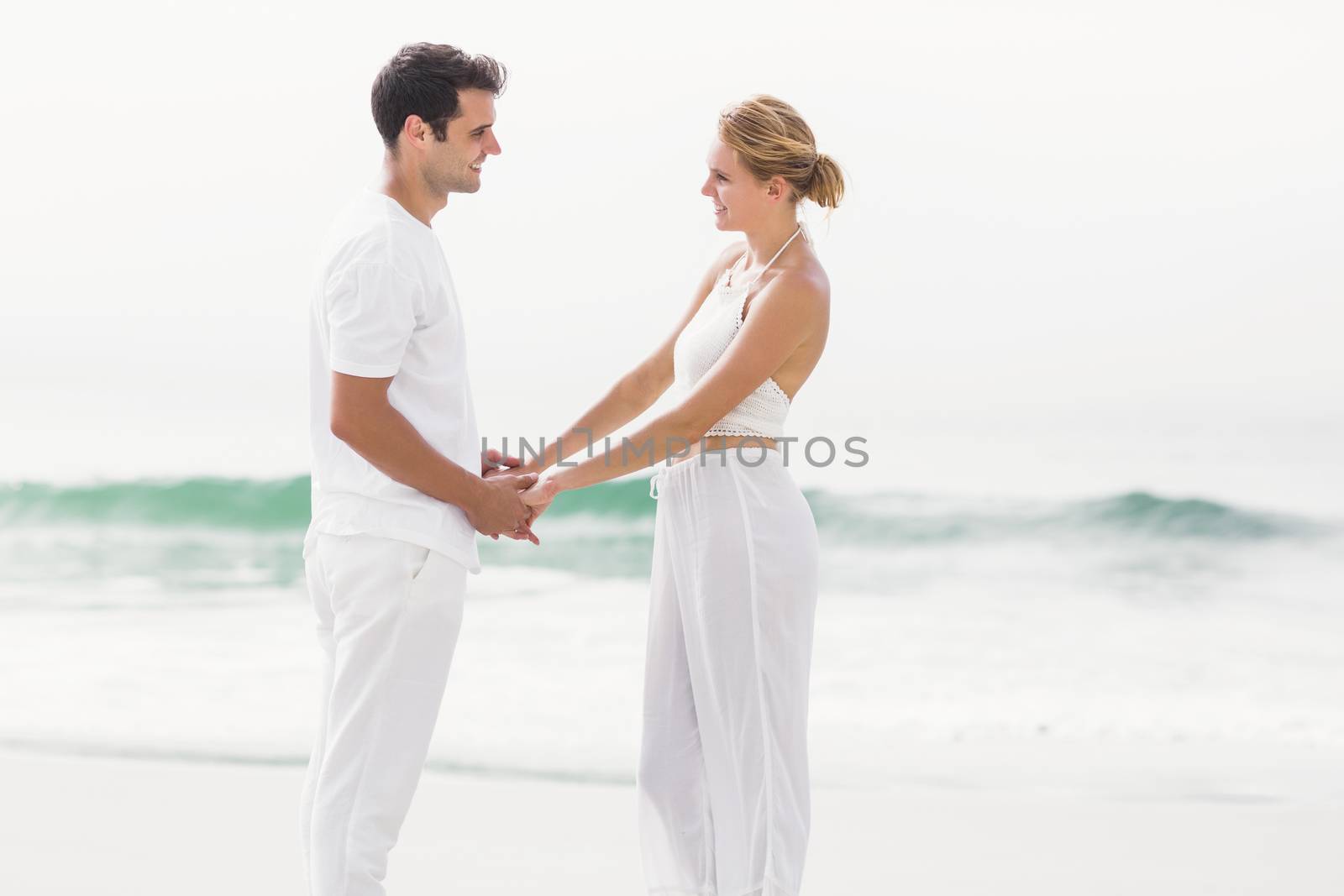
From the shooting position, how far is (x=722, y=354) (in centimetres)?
236

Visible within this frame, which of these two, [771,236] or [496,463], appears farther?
[496,463]

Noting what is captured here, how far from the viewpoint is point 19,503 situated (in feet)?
34.6

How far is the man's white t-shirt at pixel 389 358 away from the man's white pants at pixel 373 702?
50 millimetres

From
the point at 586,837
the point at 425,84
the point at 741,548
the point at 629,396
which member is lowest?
the point at 586,837

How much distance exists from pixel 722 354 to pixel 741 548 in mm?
365

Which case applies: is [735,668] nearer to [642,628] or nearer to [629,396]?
[629,396]

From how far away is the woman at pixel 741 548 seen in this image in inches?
90.6

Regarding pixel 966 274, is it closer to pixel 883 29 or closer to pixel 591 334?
pixel 883 29

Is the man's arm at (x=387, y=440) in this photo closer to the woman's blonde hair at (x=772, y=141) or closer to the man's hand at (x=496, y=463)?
the man's hand at (x=496, y=463)

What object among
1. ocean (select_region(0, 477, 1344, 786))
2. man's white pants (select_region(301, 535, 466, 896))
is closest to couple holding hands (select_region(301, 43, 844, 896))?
man's white pants (select_region(301, 535, 466, 896))

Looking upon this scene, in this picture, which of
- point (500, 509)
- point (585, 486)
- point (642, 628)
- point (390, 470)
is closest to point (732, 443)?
point (585, 486)

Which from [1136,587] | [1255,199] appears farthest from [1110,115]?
[1136,587]

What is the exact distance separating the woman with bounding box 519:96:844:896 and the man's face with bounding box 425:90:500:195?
457 millimetres

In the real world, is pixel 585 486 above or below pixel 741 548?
above
